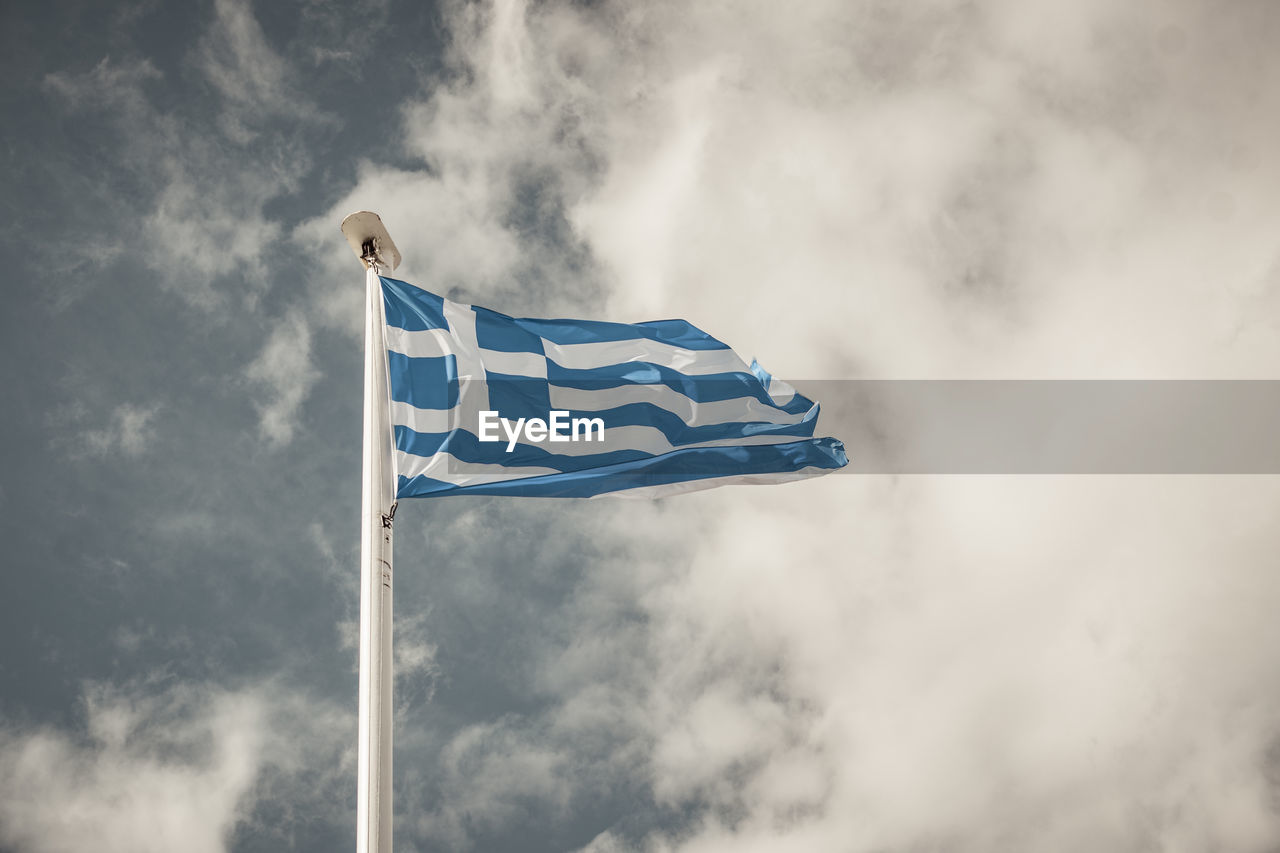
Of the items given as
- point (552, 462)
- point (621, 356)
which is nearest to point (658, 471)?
point (552, 462)

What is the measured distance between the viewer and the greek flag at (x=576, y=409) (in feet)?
48.4

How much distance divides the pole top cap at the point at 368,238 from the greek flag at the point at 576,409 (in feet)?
1.63

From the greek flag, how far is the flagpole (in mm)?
434

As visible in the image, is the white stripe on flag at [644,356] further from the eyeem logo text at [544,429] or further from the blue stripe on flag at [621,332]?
the eyeem logo text at [544,429]

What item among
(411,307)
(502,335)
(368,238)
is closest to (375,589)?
(411,307)

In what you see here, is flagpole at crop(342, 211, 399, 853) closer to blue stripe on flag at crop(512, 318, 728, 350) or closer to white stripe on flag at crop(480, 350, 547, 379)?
white stripe on flag at crop(480, 350, 547, 379)

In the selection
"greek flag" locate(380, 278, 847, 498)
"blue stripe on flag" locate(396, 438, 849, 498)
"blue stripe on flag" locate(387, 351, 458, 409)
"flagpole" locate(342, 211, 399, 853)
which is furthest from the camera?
"blue stripe on flag" locate(387, 351, 458, 409)

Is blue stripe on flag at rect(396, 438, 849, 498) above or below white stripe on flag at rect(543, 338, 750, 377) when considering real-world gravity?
below

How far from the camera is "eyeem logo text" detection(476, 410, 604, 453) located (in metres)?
15.2

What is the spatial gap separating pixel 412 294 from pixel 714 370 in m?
5.59

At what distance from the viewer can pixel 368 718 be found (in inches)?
484

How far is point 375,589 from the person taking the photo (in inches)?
506

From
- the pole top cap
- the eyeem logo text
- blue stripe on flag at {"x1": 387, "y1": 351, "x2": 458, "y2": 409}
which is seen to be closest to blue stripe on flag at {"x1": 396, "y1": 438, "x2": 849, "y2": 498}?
the eyeem logo text

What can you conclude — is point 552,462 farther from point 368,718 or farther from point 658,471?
point 368,718
